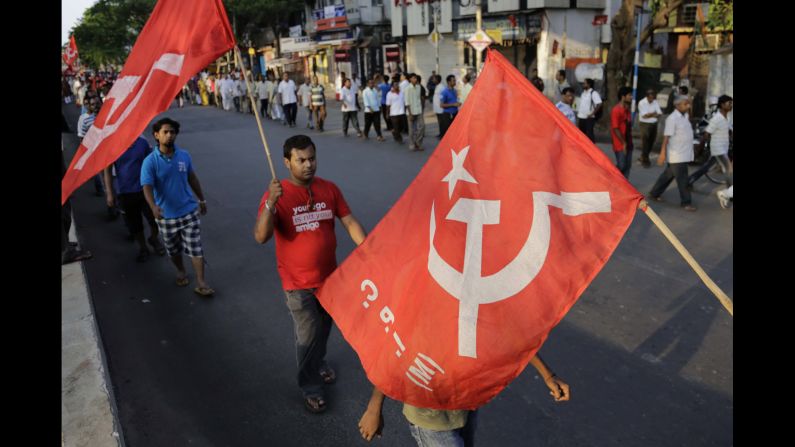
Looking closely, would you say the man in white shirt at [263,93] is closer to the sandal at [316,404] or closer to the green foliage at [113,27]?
the sandal at [316,404]

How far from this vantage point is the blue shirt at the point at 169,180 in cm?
551

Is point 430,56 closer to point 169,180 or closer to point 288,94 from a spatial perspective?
point 288,94

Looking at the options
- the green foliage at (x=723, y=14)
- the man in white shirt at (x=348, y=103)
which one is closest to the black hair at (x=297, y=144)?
the man in white shirt at (x=348, y=103)

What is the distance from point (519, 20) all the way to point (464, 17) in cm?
359

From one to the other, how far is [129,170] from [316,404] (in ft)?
13.4

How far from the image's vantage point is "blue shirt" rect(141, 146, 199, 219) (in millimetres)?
5508

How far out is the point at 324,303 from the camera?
2877 millimetres

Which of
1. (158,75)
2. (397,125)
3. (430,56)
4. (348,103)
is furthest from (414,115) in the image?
(430,56)

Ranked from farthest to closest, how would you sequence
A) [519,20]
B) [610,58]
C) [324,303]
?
[519,20], [610,58], [324,303]

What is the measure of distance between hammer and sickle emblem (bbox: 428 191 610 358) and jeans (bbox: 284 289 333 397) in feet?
4.93

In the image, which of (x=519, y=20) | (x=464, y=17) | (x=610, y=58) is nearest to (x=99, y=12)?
(x=464, y=17)

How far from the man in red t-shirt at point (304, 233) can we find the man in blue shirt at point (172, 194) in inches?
91.8

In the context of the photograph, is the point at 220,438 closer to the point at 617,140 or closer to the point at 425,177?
the point at 425,177

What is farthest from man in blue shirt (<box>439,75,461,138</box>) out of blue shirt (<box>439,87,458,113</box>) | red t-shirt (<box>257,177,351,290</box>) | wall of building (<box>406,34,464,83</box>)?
wall of building (<box>406,34,464,83</box>)
